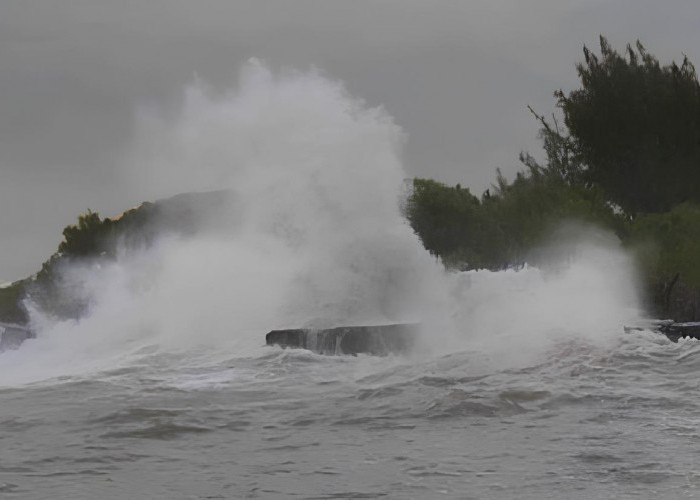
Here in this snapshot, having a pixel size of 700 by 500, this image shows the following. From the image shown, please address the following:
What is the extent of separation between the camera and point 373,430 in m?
9.45

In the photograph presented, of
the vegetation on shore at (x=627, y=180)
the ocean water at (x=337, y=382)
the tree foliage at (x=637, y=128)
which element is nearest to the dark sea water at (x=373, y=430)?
the ocean water at (x=337, y=382)

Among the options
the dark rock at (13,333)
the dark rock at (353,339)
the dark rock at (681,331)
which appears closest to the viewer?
the dark rock at (353,339)

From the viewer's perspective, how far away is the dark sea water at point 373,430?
6.93 m

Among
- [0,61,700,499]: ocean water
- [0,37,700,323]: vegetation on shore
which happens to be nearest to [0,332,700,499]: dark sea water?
[0,61,700,499]: ocean water

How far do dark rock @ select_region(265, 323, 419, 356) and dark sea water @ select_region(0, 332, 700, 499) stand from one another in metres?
1.66

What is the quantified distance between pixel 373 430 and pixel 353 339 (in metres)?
8.35

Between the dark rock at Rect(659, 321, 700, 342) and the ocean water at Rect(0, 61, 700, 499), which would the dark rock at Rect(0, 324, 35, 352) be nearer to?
the ocean water at Rect(0, 61, 700, 499)

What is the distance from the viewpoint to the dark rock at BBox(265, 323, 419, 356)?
57.5 ft

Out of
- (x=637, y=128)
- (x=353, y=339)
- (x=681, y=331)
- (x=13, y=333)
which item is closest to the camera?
(x=353, y=339)

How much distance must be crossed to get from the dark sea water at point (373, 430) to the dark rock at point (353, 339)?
1662mm

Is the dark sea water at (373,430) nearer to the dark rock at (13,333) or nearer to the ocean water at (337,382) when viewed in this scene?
the ocean water at (337,382)

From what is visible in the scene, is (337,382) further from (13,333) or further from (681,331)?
(13,333)

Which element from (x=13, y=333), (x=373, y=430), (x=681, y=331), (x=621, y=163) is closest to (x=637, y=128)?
(x=621, y=163)

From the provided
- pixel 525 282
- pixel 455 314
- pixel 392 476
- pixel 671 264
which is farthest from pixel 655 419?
pixel 671 264
